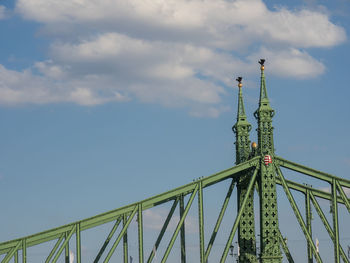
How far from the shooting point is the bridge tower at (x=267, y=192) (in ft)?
373

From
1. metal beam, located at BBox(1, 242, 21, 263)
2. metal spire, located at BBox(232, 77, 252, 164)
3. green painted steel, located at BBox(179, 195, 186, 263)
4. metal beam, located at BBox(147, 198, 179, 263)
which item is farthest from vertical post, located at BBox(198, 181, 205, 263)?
metal beam, located at BBox(1, 242, 21, 263)

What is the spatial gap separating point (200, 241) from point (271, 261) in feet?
29.3

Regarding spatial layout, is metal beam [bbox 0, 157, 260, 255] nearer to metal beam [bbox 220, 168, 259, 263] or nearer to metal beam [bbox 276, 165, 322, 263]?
metal beam [bbox 220, 168, 259, 263]

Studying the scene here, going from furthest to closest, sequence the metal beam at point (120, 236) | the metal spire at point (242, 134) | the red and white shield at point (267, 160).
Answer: the metal spire at point (242, 134), the red and white shield at point (267, 160), the metal beam at point (120, 236)

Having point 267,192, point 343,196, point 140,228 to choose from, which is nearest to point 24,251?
point 140,228

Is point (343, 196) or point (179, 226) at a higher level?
point (343, 196)

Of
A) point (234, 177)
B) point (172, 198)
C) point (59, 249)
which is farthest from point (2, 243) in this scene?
point (234, 177)

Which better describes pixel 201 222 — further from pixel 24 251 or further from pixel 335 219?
pixel 24 251

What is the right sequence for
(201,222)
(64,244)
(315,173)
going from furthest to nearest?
(315,173) < (201,222) < (64,244)

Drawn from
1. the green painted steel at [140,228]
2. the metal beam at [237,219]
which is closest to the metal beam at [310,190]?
the metal beam at [237,219]

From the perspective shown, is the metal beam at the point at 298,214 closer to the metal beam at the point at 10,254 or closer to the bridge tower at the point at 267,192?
the bridge tower at the point at 267,192

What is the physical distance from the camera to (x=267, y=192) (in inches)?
4488

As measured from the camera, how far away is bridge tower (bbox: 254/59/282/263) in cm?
11381

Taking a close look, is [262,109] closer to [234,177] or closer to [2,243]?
[234,177]
